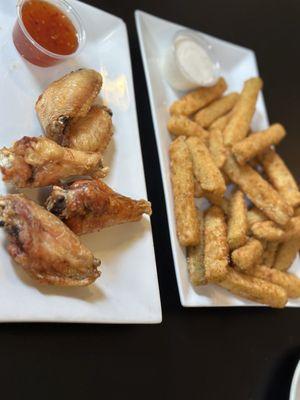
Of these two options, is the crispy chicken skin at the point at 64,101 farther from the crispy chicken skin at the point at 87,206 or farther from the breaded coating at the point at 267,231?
the breaded coating at the point at 267,231

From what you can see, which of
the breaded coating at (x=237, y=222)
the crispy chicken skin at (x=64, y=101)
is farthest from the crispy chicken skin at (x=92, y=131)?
the breaded coating at (x=237, y=222)

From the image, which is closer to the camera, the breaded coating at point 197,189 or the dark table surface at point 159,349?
the dark table surface at point 159,349

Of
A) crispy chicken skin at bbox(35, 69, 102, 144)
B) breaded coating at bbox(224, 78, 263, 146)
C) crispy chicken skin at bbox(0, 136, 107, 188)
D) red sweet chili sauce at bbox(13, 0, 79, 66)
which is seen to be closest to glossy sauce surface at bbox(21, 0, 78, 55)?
red sweet chili sauce at bbox(13, 0, 79, 66)

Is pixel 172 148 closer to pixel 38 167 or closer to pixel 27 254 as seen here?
pixel 38 167

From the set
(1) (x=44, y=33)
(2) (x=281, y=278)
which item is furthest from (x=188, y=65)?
(2) (x=281, y=278)

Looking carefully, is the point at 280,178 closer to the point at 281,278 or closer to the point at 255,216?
the point at 255,216

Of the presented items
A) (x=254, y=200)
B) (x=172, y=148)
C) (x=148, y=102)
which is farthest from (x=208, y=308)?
(x=148, y=102)
